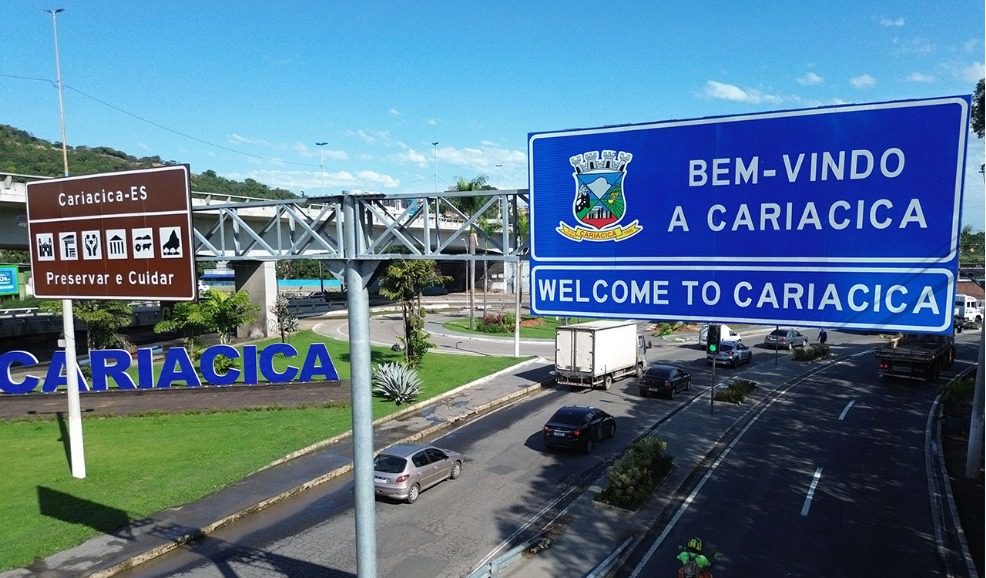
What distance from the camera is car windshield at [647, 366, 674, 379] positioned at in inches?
1076

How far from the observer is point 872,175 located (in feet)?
18.1

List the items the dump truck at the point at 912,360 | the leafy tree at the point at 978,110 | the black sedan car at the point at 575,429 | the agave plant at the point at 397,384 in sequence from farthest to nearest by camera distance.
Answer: the dump truck at the point at 912,360, the agave plant at the point at 397,384, the leafy tree at the point at 978,110, the black sedan car at the point at 575,429

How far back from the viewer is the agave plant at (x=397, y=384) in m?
25.6

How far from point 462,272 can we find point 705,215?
→ 101750 millimetres

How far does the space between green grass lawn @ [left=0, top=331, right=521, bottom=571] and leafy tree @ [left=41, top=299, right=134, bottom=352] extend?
27.0 feet

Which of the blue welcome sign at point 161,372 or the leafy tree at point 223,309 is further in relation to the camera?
the leafy tree at point 223,309

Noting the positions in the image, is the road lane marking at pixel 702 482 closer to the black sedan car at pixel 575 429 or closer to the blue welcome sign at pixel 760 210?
the black sedan car at pixel 575 429

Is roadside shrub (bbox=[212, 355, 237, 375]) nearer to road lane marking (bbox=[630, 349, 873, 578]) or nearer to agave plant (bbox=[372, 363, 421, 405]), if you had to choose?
agave plant (bbox=[372, 363, 421, 405])

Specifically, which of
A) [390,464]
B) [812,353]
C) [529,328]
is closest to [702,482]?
[390,464]

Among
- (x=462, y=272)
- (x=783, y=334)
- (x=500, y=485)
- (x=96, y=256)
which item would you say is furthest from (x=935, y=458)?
(x=462, y=272)

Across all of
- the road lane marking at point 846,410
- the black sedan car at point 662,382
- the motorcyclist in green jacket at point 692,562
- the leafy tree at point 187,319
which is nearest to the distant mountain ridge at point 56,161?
the leafy tree at point 187,319

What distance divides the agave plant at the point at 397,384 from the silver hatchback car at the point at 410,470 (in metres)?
8.48

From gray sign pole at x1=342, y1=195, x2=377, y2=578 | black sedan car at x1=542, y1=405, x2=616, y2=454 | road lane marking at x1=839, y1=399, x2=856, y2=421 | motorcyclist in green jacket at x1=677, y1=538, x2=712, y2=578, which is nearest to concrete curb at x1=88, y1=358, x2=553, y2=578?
black sedan car at x1=542, y1=405, x2=616, y2=454

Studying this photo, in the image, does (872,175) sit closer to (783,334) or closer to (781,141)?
(781,141)
